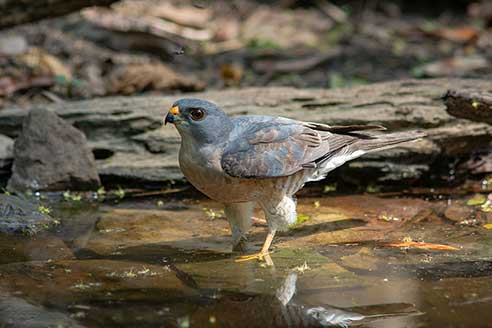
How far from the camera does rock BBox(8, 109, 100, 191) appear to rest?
22.4 feet

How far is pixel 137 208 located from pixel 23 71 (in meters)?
4.21

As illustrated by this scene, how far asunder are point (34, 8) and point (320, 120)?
318 centimetres

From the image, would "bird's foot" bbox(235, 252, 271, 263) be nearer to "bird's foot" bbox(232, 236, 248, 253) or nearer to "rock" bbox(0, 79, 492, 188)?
"bird's foot" bbox(232, 236, 248, 253)

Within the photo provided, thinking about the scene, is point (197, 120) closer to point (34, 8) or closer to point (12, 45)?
point (34, 8)

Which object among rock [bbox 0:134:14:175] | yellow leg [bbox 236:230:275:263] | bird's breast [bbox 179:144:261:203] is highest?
bird's breast [bbox 179:144:261:203]

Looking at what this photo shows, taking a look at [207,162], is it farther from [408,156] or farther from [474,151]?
[474,151]

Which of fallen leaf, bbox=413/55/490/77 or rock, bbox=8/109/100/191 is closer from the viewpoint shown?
rock, bbox=8/109/100/191

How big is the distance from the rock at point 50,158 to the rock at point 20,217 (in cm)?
91

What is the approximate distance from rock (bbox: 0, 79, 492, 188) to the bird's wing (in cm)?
121

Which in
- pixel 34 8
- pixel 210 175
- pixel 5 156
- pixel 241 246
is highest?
pixel 34 8

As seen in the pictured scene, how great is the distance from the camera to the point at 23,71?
984 centimetres

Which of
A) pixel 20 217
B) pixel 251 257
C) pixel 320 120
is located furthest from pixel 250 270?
pixel 320 120

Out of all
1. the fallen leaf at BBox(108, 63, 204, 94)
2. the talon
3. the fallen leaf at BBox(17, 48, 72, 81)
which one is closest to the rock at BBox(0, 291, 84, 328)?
the talon

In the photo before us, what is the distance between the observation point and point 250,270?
186 inches
